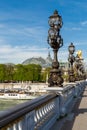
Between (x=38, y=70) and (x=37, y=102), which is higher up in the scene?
(x=38, y=70)

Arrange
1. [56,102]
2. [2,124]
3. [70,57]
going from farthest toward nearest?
[70,57]
[56,102]
[2,124]

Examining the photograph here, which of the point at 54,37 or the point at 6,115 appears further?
the point at 54,37

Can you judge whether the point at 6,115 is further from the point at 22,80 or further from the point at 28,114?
the point at 22,80

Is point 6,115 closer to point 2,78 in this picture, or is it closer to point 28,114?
point 28,114

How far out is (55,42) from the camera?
16.8m

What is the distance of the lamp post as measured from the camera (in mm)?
16594

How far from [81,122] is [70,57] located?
19.6m

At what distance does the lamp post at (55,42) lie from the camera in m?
16.6

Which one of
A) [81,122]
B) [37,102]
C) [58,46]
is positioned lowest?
[81,122]

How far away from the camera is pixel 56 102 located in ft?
50.0

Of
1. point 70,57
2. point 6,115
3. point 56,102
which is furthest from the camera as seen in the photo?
point 70,57

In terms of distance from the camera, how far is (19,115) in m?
7.06

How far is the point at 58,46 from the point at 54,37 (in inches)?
18.2

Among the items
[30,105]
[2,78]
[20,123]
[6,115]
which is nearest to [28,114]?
[30,105]
